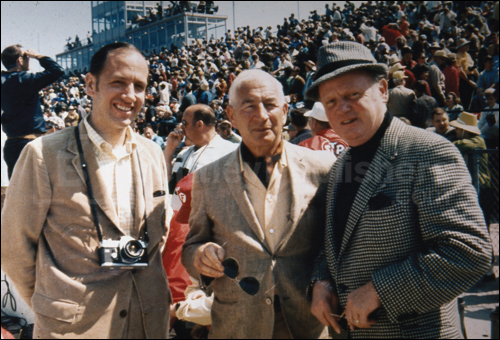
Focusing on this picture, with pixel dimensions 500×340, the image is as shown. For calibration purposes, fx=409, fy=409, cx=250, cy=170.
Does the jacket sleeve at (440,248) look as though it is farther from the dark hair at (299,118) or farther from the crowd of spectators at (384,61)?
the dark hair at (299,118)

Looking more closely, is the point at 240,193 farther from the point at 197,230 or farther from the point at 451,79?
the point at 451,79

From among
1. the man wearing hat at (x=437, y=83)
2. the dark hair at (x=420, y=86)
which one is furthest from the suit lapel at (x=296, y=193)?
the man wearing hat at (x=437, y=83)

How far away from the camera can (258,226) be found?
1.93 meters

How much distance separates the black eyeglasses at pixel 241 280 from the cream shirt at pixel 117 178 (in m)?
0.54

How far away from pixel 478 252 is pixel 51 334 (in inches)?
70.7

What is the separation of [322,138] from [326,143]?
3.6 inches

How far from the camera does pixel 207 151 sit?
13.9ft

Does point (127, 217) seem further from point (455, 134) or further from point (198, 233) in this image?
point (455, 134)

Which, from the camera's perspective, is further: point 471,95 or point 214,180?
point 471,95

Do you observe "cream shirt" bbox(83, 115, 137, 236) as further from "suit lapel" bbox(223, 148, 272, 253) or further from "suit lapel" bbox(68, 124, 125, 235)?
"suit lapel" bbox(223, 148, 272, 253)

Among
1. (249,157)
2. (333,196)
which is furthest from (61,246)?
(333,196)

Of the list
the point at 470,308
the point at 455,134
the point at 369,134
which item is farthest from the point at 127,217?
the point at 455,134

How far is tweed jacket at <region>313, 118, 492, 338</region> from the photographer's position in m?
1.49

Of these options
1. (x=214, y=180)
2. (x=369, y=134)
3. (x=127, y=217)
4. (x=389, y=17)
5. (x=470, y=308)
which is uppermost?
(x=389, y=17)
